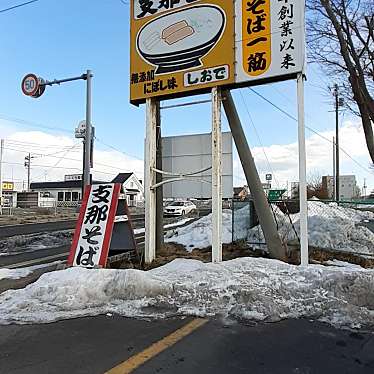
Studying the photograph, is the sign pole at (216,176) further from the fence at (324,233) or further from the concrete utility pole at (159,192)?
the fence at (324,233)

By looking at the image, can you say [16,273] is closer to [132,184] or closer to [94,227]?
[94,227]

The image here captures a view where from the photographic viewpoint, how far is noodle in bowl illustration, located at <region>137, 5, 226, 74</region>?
762cm

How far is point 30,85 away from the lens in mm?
15766

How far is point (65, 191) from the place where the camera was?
212ft

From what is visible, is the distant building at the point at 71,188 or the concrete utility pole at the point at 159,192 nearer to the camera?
the concrete utility pole at the point at 159,192

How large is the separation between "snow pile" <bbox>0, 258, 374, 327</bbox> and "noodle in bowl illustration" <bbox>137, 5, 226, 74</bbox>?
13.8 ft

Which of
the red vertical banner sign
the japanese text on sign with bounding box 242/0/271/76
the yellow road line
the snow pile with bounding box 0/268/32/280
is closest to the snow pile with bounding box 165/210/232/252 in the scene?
the red vertical banner sign

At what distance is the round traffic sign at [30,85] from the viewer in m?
15.6

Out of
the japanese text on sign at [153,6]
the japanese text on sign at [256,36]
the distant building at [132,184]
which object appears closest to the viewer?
the japanese text on sign at [256,36]

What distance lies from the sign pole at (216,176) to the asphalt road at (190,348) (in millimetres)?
2940

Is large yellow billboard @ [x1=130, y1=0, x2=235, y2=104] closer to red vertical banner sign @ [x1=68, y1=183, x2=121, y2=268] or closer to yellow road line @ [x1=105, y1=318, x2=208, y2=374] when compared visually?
red vertical banner sign @ [x1=68, y1=183, x2=121, y2=268]

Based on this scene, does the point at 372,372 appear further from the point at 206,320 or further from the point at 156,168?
the point at 156,168

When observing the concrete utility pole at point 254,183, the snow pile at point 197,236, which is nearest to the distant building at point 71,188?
the snow pile at point 197,236

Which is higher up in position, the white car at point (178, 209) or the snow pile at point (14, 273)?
the white car at point (178, 209)
